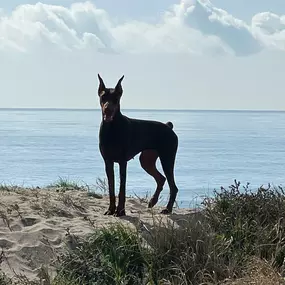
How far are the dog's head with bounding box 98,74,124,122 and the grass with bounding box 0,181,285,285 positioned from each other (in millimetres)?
1372

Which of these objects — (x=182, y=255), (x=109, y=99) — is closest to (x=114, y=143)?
(x=109, y=99)

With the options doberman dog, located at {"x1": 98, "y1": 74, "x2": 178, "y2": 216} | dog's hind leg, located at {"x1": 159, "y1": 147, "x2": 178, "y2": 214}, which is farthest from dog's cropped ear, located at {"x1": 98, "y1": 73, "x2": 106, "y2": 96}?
dog's hind leg, located at {"x1": 159, "y1": 147, "x2": 178, "y2": 214}

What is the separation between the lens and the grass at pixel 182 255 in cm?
710

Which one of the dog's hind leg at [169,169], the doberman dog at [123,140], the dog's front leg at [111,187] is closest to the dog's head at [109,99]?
the doberman dog at [123,140]

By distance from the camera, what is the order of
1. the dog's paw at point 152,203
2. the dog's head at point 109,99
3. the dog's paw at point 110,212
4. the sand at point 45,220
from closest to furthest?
1. the sand at point 45,220
2. the dog's head at point 109,99
3. the dog's paw at point 110,212
4. the dog's paw at point 152,203

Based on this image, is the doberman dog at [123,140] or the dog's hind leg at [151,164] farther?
the dog's hind leg at [151,164]

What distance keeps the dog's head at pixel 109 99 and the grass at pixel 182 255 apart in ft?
4.50

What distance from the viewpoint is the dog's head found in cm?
855

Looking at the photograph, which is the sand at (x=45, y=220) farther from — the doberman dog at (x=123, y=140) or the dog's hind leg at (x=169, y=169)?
the doberman dog at (x=123, y=140)

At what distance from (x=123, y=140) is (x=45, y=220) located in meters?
1.33

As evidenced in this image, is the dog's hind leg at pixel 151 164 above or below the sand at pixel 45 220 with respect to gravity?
above

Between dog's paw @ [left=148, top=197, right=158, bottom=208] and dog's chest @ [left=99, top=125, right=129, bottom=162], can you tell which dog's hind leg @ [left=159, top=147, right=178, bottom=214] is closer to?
dog's paw @ [left=148, top=197, right=158, bottom=208]

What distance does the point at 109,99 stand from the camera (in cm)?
866

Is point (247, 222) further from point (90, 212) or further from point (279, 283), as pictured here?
point (90, 212)
